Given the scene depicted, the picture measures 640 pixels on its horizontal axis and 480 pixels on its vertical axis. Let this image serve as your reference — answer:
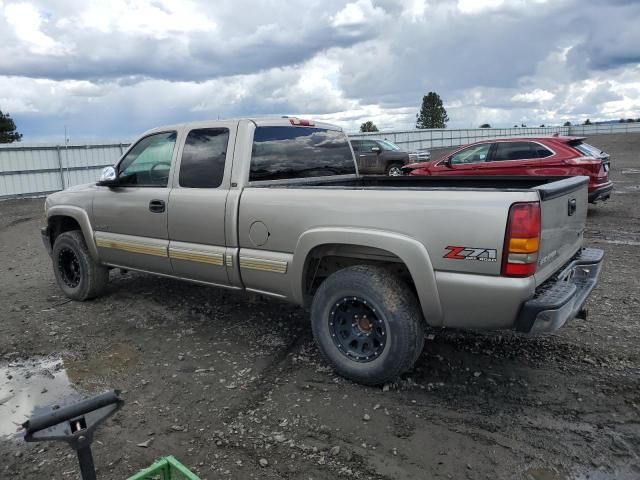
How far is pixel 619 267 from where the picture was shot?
6422mm

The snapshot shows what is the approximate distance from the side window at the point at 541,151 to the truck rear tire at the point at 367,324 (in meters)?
8.20

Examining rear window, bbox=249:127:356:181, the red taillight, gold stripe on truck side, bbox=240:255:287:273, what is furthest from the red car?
gold stripe on truck side, bbox=240:255:287:273

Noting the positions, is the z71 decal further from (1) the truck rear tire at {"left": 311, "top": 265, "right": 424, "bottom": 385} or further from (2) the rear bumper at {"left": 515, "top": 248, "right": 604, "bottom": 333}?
(1) the truck rear tire at {"left": 311, "top": 265, "right": 424, "bottom": 385}

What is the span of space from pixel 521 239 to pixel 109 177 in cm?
387

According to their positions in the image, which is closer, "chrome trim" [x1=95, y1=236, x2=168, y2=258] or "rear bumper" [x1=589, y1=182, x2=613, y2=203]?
"chrome trim" [x1=95, y1=236, x2=168, y2=258]

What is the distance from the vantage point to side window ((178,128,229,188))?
4.34m

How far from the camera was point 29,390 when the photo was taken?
3.85 meters

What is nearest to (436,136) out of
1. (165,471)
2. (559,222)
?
(559,222)

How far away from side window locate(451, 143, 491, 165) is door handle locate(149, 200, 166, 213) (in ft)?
27.8

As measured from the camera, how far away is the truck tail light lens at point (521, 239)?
114 inches

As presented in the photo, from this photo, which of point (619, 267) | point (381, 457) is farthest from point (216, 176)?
point (619, 267)

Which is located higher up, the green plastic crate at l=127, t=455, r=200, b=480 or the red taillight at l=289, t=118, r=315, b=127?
the red taillight at l=289, t=118, r=315, b=127

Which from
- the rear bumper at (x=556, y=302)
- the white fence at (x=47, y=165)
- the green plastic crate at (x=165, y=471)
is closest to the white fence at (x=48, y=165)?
the white fence at (x=47, y=165)

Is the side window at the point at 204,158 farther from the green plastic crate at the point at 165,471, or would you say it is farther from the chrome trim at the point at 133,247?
the green plastic crate at the point at 165,471
